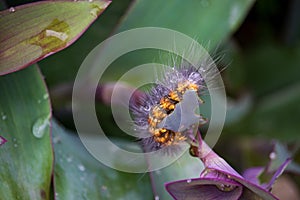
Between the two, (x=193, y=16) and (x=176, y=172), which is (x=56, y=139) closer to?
(x=176, y=172)

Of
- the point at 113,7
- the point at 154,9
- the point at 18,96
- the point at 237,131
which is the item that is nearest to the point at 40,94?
the point at 18,96

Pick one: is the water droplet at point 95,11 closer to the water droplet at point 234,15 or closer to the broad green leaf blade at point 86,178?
the broad green leaf blade at point 86,178

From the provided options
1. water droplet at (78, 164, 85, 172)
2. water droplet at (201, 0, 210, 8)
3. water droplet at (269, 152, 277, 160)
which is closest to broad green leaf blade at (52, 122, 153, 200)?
water droplet at (78, 164, 85, 172)

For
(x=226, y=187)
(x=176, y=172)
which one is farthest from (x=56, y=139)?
(x=226, y=187)

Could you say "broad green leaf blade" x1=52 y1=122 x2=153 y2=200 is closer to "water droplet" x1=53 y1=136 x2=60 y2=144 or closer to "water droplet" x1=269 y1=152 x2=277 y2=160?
"water droplet" x1=53 y1=136 x2=60 y2=144

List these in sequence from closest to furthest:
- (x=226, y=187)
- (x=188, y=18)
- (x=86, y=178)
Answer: (x=226, y=187) < (x=86, y=178) < (x=188, y=18)

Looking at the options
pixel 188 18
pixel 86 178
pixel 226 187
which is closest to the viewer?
pixel 226 187
